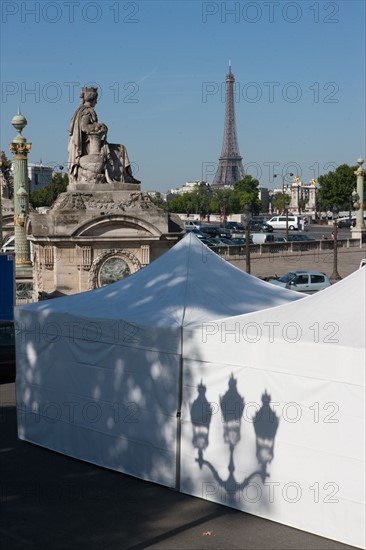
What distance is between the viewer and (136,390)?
10914mm

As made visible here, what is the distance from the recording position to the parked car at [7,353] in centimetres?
1797

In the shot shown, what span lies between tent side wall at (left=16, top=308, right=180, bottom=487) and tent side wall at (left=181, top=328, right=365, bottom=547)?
377 millimetres

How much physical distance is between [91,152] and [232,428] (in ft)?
50.6

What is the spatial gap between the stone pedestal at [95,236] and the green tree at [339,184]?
89233 mm

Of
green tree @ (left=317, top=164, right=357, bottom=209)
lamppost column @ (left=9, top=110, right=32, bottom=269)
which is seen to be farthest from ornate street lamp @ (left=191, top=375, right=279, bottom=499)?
green tree @ (left=317, top=164, right=357, bottom=209)

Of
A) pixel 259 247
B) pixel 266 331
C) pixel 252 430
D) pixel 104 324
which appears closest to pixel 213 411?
pixel 252 430

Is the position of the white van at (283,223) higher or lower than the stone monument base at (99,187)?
lower

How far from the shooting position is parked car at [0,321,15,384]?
18.0 metres

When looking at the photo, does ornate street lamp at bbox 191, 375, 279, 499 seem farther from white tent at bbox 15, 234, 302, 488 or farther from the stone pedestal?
the stone pedestal

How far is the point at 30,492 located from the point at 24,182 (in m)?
26.1

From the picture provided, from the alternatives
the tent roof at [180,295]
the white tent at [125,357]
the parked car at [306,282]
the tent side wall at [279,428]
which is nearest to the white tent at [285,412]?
the tent side wall at [279,428]

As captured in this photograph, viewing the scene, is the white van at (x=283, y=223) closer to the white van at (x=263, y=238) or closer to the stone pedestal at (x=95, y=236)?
the white van at (x=263, y=238)

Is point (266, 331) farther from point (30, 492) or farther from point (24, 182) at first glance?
point (24, 182)

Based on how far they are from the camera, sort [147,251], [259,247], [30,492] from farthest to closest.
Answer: [259,247] → [147,251] → [30,492]
